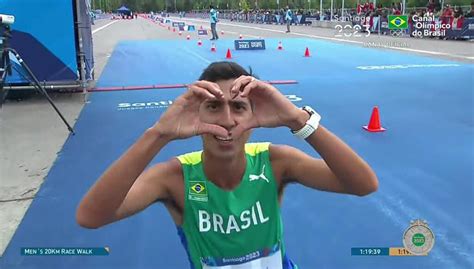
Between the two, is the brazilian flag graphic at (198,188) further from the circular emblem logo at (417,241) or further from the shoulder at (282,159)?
the circular emblem logo at (417,241)

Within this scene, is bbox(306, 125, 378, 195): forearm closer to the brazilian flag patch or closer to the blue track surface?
the brazilian flag patch

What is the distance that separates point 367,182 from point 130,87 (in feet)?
31.4

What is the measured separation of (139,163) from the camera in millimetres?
1688

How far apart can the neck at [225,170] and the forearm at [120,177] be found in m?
0.26

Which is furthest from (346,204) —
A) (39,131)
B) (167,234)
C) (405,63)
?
(405,63)

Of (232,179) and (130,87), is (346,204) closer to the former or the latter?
(232,179)

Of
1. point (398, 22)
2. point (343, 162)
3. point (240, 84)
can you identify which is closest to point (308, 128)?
point (343, 162)

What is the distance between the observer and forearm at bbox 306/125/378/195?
5.86 ft

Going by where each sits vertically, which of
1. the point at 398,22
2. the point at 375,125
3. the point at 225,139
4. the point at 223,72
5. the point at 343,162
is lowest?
the point at 375,125

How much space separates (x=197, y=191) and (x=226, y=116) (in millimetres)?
375

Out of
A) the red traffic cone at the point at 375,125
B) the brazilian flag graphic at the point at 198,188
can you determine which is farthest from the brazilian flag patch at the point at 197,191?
the red traffic cone at the point at 375,125

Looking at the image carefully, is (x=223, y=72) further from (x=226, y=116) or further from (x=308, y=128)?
(x=308, y=128)

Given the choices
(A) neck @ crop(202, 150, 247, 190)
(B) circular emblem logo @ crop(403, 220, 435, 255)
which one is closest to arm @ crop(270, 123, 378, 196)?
(A) neck @ crop(202, 150, 247, 190)

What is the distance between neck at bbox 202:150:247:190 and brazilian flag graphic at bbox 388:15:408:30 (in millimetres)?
29259
